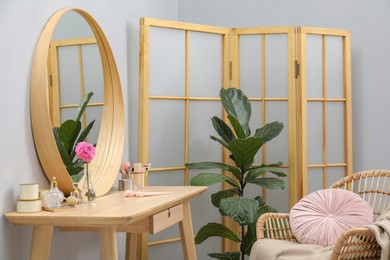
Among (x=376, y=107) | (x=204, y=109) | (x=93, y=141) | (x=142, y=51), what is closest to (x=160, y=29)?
(x=142, y=51)

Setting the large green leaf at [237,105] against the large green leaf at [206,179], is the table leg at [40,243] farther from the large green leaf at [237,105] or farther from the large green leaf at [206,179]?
the large green leaf at [237,105]

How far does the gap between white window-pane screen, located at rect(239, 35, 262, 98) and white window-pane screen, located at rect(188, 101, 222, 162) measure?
270mm

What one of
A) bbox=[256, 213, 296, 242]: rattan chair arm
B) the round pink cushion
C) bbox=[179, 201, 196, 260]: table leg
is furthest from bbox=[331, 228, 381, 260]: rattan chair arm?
bbox=[179, 201, 196, 260]: table leg

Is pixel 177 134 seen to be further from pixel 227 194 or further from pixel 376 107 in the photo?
pixel 376 107

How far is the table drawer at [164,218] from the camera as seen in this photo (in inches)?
111

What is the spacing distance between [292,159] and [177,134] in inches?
32.2

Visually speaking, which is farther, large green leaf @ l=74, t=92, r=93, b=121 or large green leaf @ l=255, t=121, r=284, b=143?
large green leaf @ l=255, t=121, r=284, b=143

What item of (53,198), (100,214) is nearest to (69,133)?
(53,198)

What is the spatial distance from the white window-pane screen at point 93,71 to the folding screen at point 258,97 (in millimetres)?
662

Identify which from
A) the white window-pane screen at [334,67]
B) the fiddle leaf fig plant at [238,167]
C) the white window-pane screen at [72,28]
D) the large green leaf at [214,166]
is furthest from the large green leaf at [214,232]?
the white window-pane screen at [72,28]

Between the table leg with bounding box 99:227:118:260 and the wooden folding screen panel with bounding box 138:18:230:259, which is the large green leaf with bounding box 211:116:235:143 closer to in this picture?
the wooden folding screen panel with bounding box 138:18:230:259

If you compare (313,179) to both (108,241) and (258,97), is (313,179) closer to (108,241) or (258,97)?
(258,97)

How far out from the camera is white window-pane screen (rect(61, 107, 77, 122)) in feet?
9.77

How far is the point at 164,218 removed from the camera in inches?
118
